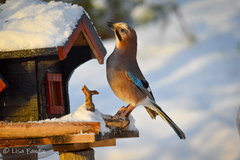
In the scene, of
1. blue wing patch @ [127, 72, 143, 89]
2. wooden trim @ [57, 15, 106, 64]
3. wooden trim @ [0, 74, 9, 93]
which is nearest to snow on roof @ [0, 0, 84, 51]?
wooden trim @ [57, 15, 106, 64]

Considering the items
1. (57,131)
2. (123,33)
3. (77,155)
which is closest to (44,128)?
(57,131)

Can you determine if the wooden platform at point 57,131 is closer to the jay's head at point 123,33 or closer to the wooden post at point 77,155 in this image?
the wooden post at point 77,155

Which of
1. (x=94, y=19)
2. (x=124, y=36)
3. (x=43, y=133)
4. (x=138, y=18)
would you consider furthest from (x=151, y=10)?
(x=43, y=133)

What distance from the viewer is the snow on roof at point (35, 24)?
1399 mm

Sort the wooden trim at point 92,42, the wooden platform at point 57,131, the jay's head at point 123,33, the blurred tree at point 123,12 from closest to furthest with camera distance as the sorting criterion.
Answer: the wooden platform at point 57,131, the jay's head at point 123,33, the wooden trim at point 92,42, the blurred tree at point 123,12

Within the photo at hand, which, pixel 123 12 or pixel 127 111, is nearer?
pixel 127 111

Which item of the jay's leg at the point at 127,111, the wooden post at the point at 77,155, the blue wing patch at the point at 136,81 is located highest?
the blue wing patch at the point at 136,81

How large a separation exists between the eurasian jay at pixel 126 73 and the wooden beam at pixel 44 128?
1.03 feet

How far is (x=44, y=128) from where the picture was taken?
3.99 feet

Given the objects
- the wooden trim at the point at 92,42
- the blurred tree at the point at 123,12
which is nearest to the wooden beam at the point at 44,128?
the wooden trim at the point at 92,42

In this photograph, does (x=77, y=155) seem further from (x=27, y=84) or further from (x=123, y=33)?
(x=123, y=33)

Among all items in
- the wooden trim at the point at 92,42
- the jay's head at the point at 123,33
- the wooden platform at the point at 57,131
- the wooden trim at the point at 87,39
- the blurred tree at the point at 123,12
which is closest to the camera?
the wooden platform at the point at 57,131

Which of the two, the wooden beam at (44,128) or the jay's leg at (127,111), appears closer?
the wooden beam at (44,128)

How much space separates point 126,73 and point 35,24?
0.51 metres
